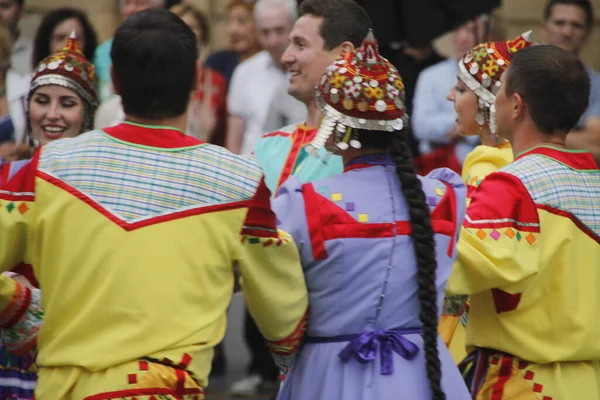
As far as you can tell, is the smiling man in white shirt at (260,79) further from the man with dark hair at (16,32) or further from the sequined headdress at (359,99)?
the sequined headdress at (359,99)

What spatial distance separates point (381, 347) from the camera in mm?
3961

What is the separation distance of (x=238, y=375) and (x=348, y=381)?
5245 mm

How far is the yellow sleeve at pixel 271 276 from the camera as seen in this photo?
3820 millimetres

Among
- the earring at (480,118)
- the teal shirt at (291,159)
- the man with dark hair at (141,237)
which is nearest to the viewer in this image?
the man with dark hair at (141,237)

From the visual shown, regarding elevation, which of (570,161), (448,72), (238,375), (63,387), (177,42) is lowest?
(238,375)

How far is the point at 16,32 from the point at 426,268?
5.55 m

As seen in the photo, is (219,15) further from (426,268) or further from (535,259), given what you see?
(426,268)

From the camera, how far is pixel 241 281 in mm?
3910

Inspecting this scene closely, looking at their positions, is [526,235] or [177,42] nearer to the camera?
[177,42]

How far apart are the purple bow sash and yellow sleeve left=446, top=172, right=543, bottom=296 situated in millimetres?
282

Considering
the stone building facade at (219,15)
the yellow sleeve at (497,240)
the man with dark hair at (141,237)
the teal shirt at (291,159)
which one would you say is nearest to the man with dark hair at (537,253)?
the yellow sleeve at (497,240)

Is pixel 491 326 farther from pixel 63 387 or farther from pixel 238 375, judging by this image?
pixel 238 375

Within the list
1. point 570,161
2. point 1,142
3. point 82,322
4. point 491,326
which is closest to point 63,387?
point 82,322

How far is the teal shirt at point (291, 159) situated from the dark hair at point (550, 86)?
0.95m
